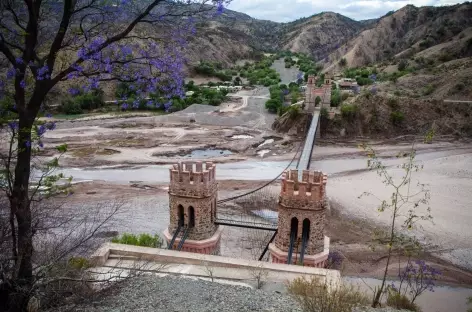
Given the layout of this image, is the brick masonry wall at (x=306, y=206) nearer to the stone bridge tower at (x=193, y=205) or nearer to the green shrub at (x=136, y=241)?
the stone bridge tower at (x=193, y=205)

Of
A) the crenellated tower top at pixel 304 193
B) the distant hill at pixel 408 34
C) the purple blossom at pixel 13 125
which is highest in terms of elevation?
the distant hill at pixel 408 34

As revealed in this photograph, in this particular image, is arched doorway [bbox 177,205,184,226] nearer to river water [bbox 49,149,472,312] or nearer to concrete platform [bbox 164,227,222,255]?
concrete platform [bbox 164,227,222,255]

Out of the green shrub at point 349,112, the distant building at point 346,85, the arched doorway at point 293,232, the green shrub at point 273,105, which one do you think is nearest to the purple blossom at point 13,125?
the arched doorway at point 293,232

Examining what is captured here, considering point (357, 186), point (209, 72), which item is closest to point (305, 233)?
point (357, 186)

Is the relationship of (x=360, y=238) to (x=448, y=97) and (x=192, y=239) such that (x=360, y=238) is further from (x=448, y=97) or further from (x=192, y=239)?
(x=448, y=97)

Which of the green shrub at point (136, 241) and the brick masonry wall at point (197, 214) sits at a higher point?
the brick masonry wall at point (197, 214)

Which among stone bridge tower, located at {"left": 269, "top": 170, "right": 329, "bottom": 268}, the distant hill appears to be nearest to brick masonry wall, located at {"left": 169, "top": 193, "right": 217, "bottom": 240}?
stone bridge tower, located at {"left": 269, "top": 170, "right": 329, "bottom": 268}

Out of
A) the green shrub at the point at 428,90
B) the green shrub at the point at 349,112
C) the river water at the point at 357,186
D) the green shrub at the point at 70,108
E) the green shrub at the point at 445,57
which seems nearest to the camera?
the river water at the point at 357,186

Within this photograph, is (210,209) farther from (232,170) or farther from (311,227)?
(232,170)
